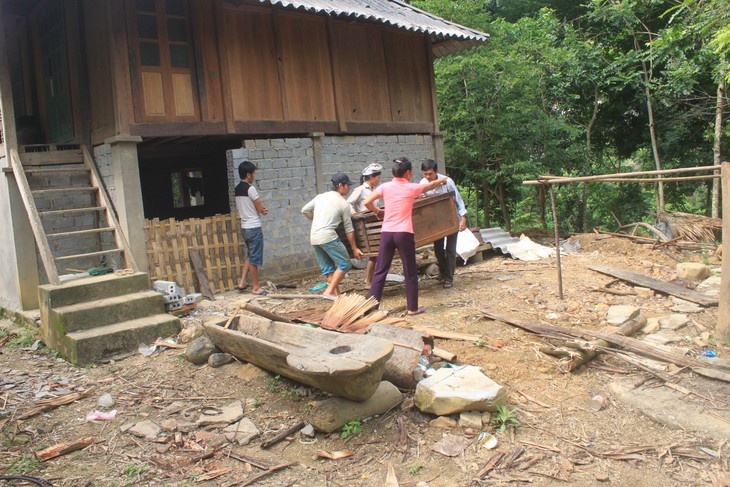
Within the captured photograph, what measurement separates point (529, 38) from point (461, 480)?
1359 cm

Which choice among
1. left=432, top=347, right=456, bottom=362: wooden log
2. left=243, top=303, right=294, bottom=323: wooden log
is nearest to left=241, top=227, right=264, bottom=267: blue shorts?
left=243, top=303, right=294, bottom=323: wooden log

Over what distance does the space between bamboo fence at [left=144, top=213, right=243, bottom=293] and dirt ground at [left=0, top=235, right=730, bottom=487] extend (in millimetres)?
2071

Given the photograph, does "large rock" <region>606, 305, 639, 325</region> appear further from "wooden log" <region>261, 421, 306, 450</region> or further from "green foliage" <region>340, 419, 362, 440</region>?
"wooden log" <region>261, 421, 306, 450</region>

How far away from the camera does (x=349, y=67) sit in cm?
1082

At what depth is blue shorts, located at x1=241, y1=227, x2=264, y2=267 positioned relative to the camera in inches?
340

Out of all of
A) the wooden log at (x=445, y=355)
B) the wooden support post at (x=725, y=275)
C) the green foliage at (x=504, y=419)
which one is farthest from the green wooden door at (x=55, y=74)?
the wooden support post at (x=725, y=275)

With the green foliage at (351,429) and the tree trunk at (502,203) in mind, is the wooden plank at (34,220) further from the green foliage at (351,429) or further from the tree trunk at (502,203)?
the tree trunk at (502,203)

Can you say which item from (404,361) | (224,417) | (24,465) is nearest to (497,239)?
(404,361)

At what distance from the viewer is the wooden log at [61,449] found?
428 cm

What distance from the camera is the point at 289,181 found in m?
9.95

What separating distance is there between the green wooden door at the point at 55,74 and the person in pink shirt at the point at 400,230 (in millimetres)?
6012

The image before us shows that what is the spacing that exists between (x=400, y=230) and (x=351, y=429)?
275cm

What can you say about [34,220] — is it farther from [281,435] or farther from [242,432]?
[281,435]

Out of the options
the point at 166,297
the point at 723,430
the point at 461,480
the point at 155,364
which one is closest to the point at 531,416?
the point at 461,480
